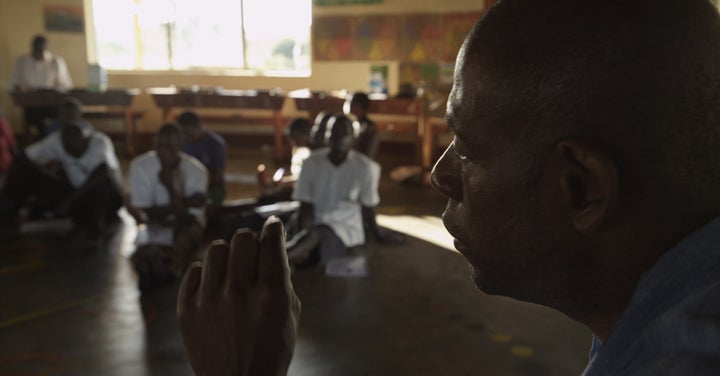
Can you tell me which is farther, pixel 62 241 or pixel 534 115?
pixel 62 241

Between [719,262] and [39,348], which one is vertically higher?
[719,262]

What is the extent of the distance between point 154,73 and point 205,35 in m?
1.01

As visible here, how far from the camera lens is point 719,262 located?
51cm

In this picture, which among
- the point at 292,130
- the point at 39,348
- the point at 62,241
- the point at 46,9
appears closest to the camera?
the point at 39,348

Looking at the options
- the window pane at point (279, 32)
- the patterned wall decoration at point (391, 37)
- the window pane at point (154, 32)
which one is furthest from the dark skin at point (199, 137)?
the window pane at point (154, 32)

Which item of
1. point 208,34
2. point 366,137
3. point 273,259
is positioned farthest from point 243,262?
point 208,34

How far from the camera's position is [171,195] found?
4.08m

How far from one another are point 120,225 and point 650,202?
4.91 metres

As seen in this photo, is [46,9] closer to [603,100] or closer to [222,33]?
[222,33]

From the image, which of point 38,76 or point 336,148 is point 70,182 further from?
point 38,76

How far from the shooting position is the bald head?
532mm

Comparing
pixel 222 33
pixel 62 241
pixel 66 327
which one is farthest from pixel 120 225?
pixel 222 33

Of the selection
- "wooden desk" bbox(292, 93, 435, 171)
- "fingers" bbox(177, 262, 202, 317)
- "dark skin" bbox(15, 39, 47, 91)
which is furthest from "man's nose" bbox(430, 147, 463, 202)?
"dark skin" bbox(15, 39, 47, 91)

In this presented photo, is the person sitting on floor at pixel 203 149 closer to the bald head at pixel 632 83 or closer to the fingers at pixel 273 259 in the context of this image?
the fingers at pixel 273 259
